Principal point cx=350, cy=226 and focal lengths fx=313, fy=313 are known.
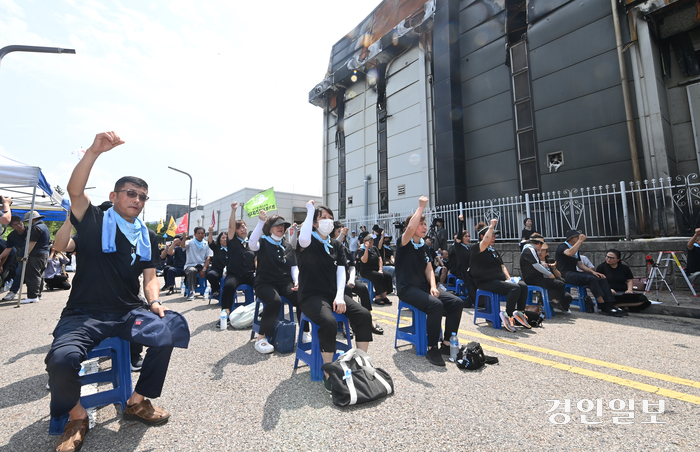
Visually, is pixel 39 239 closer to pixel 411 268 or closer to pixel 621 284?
pixel 411 268

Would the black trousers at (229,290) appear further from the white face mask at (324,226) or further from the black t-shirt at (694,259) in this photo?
the black t-shirt at (694,259)

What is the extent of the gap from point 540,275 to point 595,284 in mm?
1215

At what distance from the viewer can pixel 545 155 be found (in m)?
11.9

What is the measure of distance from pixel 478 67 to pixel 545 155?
5.33 meters

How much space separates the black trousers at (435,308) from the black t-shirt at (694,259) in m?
6.83

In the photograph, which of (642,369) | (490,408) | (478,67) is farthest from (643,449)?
(478,67)

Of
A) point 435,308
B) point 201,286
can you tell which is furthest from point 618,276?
point 201,286

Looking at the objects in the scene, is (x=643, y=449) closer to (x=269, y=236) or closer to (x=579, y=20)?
(x=269, y=236)

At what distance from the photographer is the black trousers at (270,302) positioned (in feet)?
13.6

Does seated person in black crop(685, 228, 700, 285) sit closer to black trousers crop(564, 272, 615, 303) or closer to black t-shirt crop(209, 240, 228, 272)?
black trousers crop(564, 272, 615, 303)

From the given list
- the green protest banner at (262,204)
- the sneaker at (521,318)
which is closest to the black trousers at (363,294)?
the sneaker at (521,318)

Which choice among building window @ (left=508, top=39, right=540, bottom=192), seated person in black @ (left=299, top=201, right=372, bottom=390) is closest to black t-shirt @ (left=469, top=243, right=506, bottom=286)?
seated person in black @ (left=299, top=201, right=372, bottom=390)

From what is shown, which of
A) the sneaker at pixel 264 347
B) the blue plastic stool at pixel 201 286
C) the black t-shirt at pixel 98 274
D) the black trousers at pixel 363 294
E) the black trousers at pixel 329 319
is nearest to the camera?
the black t-shirt at pixel 98 274

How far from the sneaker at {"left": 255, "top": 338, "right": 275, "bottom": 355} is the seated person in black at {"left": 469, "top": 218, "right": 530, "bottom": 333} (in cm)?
360
